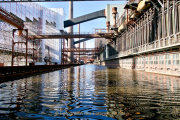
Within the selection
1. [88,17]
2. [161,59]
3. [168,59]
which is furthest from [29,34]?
[168,59]

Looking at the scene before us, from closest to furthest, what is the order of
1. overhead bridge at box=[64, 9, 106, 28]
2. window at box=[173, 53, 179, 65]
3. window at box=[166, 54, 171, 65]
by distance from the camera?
1. window at box=[173, 53, 179, 65]
2. window at box=[166, 54, 171, 65]
3. overhead bridge at box=[64, 9, 106, 28]

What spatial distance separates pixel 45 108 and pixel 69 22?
77.4m

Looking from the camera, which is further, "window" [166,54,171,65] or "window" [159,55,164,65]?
"window" [159,55,164,65]

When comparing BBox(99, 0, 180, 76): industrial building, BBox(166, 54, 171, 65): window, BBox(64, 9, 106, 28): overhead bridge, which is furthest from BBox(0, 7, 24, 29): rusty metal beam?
BBox(64, 9, 106, 28): overhead bridge

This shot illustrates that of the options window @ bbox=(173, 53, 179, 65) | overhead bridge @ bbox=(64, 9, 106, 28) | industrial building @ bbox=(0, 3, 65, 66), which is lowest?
window @ bbox=(173, 53, 179, 65)

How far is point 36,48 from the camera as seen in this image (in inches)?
1972

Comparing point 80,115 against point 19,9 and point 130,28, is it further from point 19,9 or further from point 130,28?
point 19,9

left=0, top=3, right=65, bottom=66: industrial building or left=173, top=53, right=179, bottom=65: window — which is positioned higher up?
left=0, top=3, right=65, bottom=66: industrial building

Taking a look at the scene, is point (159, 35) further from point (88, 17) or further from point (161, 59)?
point (88, 17)

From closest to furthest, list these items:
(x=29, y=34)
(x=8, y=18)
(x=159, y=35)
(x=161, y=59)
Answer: (x=161, y=59)
(x=159, y=35)
(x=8, y=18)
(x=29, y=34)

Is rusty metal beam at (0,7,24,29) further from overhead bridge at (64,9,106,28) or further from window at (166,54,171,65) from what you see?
overhead bridge at (64,9,106,28)

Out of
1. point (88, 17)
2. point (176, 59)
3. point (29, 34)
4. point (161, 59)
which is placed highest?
point (88, 17)

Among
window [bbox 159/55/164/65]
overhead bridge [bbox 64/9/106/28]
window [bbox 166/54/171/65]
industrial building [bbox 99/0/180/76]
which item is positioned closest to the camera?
industrial building [bbox 99/0/180/76]

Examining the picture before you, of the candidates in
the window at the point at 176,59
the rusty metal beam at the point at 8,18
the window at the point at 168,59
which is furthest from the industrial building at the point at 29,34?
the window at the point at 176,59
